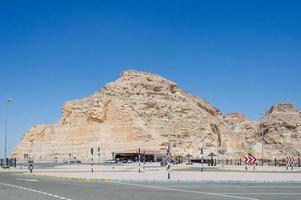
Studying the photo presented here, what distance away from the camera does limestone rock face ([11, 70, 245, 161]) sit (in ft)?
424

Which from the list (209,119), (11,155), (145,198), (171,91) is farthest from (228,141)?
(145,198)

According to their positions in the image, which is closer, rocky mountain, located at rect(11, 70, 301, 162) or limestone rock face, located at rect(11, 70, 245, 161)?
rocky mountain, located at rect(11, 70, 301, 162)

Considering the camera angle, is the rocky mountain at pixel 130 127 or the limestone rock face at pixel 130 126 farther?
the limestone rock face at pixel 130 126

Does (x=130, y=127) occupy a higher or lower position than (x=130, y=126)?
lower

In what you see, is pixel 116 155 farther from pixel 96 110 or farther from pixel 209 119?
pixel 209 119

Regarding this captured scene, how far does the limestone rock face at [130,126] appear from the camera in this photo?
129m

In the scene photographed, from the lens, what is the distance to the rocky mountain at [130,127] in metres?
129

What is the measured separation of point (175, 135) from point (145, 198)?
384 ft

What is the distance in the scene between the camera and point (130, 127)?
134750mm

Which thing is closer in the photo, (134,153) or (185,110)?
(134,153)

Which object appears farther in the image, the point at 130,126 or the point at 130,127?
the point at 130,126

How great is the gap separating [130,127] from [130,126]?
36 cm

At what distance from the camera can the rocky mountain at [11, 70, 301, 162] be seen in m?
129

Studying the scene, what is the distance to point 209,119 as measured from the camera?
6088 inches
